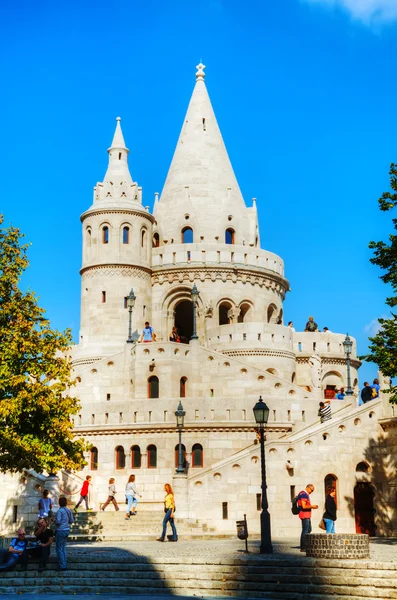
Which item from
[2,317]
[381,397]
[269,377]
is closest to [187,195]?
[269,377]

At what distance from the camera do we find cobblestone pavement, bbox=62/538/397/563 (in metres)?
20.0

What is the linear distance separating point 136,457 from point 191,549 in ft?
51.4

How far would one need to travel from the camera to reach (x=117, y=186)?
4859 cm

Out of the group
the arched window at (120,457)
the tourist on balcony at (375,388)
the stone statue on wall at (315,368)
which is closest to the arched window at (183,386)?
the arched window at (120,457)

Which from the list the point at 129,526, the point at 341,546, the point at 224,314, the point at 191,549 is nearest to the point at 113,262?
the point at 224,314

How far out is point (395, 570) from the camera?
16719mm

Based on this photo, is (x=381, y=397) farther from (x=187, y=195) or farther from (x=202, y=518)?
(x=187, y=195)

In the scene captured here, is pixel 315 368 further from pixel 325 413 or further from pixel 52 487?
pixel 52 487

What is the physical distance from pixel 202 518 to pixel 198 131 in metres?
30.6

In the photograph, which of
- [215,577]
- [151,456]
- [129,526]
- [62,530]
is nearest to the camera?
[215,577]

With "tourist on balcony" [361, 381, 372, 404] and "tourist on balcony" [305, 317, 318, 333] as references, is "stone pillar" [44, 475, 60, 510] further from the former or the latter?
"tourist on balcony" [305, 317, 318, 333]

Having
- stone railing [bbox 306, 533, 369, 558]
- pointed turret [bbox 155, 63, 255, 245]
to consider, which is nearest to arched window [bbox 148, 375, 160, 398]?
pointed turret [bbox 155, 63, 255, 245]

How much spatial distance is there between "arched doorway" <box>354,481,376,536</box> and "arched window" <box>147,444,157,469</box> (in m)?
9.32

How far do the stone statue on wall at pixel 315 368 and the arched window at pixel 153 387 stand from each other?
1027cm
